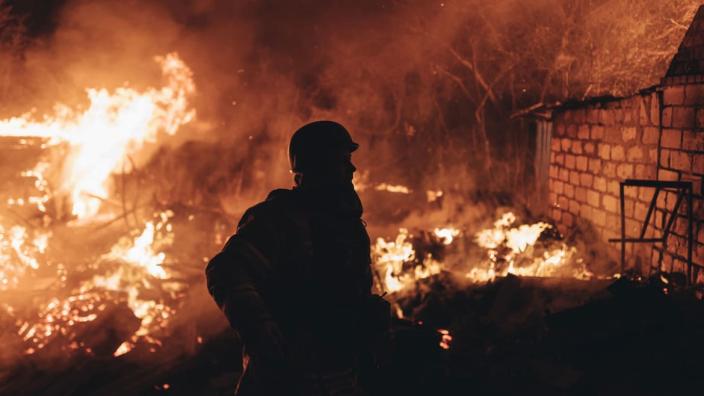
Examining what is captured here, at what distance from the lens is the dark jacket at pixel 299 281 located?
223 cm

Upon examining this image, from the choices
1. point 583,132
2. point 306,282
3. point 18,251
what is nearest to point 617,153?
point 583,132

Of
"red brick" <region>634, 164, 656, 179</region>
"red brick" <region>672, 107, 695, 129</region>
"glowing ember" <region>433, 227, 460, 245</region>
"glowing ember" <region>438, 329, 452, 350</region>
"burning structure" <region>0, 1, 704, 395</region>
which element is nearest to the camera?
"burning structure" <region>0, 1, 704, 395</region>

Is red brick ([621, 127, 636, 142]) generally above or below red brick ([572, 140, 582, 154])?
above

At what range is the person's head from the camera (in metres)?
2.69

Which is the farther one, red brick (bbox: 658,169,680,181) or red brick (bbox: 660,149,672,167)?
red brick (bbox: 660,149,672,167)

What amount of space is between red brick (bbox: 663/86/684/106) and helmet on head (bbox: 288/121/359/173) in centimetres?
548

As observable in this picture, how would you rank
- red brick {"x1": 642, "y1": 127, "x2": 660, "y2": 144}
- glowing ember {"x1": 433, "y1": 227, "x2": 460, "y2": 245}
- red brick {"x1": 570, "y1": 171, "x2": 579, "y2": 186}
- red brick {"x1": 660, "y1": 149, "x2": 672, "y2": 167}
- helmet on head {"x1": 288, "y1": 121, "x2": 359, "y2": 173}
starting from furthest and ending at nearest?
glowing ember {"x1": 433, "y1": 227, "x2": 460, "y2": 245}, red brick {"x1": 570, "y1": 171, "x2": 579, "y2": 186}, red brick {"x1": 642, "y1": 127, "x2": 660, "y2": 144}, red brick {"x1": 660, "y1": 149, "x2": 672, "y2": 167}, helmet on head {"x1": 288, "y1": 121, "x2": 359, "y2": 173}

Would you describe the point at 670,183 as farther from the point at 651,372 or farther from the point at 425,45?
the point at 425,45

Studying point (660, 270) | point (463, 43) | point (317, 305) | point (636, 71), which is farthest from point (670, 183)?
point (463, 43)

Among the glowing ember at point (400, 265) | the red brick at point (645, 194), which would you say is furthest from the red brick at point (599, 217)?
the glowing ember at point (400, 265)

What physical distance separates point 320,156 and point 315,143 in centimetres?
7

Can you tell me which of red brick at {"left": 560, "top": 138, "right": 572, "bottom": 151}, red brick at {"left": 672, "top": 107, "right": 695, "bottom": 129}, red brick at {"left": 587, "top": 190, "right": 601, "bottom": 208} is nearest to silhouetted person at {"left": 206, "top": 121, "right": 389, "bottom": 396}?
red brick at {"left": 672, "top": 107, "right": 695, "bottom": 129}

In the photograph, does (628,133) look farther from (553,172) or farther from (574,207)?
(553,172)

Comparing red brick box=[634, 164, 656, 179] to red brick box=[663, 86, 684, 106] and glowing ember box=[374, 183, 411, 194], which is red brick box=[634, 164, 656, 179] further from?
glowing ember box=[374, 183, 411, 194]
